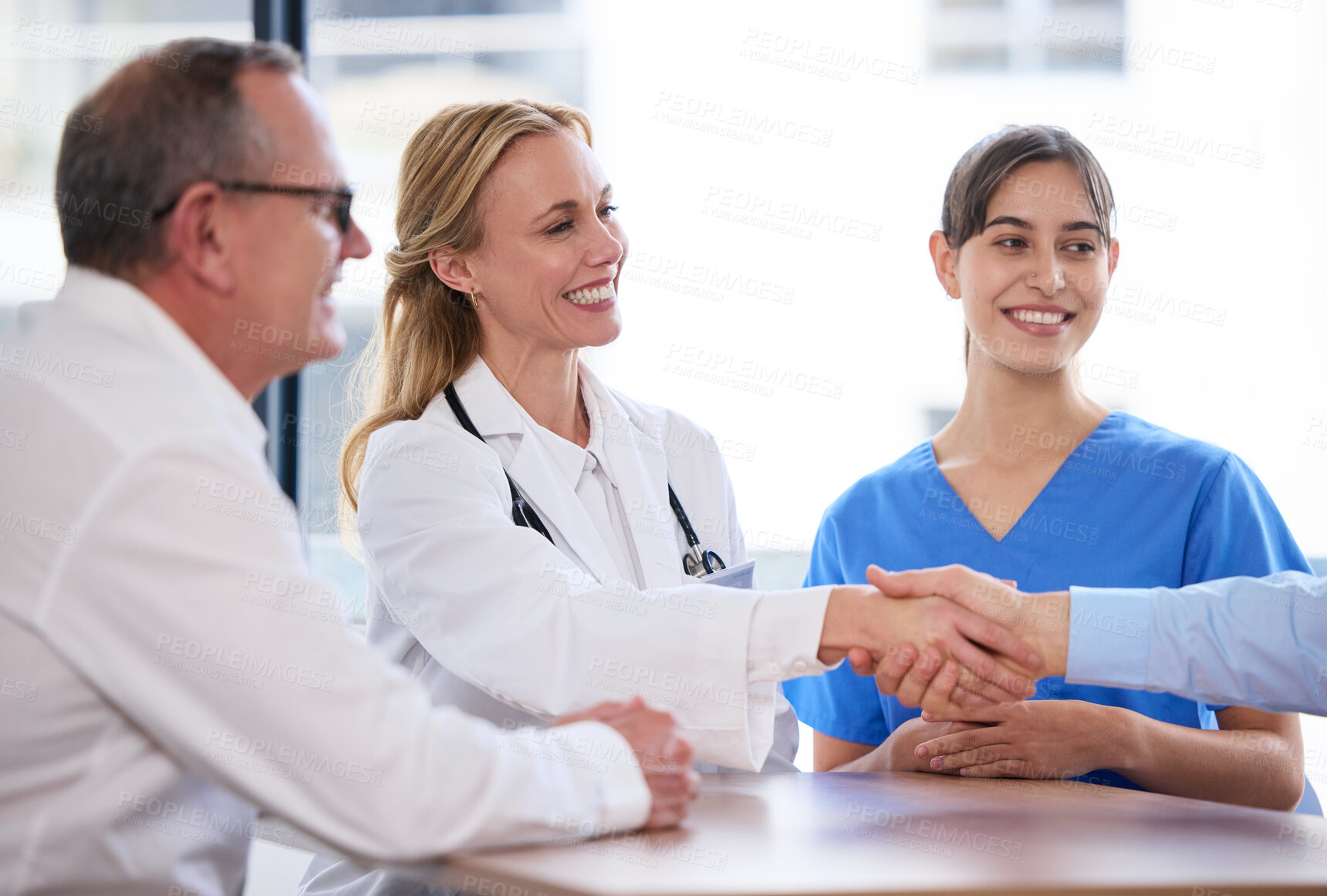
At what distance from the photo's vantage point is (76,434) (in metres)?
1.03

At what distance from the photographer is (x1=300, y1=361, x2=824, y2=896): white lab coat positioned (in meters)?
1.45

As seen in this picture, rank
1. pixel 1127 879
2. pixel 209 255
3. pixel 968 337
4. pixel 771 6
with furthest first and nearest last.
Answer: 1. pixel 771 6
2. pixel 968 337
3. pixel 209 255
4. pixel 1127 879

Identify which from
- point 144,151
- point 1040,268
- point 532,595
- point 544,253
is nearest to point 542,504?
point 532,595

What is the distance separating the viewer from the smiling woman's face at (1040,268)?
189 centimetres

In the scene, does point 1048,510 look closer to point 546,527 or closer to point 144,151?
point 546,527

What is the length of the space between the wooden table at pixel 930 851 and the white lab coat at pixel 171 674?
0.08 m

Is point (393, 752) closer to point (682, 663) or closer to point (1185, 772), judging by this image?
point (682, 663)

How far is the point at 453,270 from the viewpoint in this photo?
195 cm

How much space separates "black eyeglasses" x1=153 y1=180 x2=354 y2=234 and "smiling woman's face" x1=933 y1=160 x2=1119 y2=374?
111 cm

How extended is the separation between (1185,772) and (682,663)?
0.77 m

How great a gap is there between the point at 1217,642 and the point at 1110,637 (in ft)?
0.42

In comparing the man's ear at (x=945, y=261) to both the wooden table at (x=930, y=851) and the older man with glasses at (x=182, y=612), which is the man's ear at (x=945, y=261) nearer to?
the wooden table at (x=930, y=851)

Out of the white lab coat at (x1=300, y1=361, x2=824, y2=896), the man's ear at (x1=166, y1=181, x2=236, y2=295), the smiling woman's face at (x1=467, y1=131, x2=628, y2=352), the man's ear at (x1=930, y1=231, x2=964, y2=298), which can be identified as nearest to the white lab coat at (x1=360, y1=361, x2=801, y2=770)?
the white lab coat at (x1=300, y1=361, x2=824, y2=896)

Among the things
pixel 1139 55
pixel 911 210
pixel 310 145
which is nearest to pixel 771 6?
pixel 911 210
